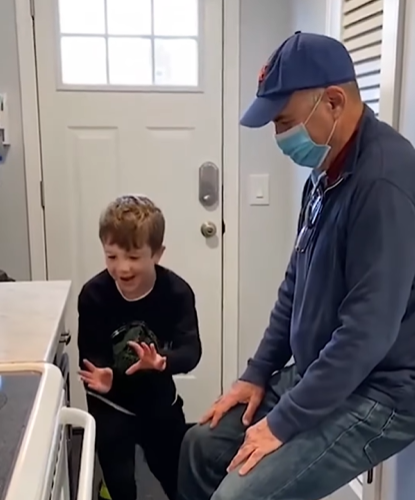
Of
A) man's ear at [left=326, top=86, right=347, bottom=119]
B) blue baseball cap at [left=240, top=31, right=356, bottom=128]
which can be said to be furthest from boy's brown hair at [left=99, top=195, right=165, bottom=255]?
man's ear at [left=326, top=86, right=347, bottom=119]

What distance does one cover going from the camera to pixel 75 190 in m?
2.55

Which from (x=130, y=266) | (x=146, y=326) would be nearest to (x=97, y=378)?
(x=146, y=326)

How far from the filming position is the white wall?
2.41 meters

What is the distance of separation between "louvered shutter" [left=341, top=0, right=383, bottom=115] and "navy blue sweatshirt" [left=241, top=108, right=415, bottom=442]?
500 millimetres

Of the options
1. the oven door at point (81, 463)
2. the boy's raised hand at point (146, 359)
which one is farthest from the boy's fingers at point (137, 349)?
the oven door at point (81, 463)

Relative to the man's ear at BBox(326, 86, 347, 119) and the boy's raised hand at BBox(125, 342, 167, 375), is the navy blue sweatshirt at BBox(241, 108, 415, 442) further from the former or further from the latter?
the boy's raised hand at BBox(125, 342, 167, 375)

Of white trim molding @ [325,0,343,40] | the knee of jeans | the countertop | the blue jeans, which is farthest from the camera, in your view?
white trim molding @ [325,0,343,40]

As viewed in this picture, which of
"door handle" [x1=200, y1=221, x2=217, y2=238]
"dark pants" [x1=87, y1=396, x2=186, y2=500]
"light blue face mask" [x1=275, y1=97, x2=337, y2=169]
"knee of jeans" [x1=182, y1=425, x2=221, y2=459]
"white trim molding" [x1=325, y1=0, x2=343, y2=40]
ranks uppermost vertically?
"white trim molding" [x1=325, y1=0, x2=343, y2=40]

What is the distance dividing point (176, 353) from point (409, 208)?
0.79 m

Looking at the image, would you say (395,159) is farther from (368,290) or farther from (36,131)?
(36,131)

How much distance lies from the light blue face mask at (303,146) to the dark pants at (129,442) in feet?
2.64

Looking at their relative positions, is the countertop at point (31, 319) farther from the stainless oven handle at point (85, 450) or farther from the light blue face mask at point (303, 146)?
the light blue face mask at point (303, 146)

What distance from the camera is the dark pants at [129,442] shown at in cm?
171

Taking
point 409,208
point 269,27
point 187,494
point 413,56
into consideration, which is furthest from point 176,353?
point 269,27
